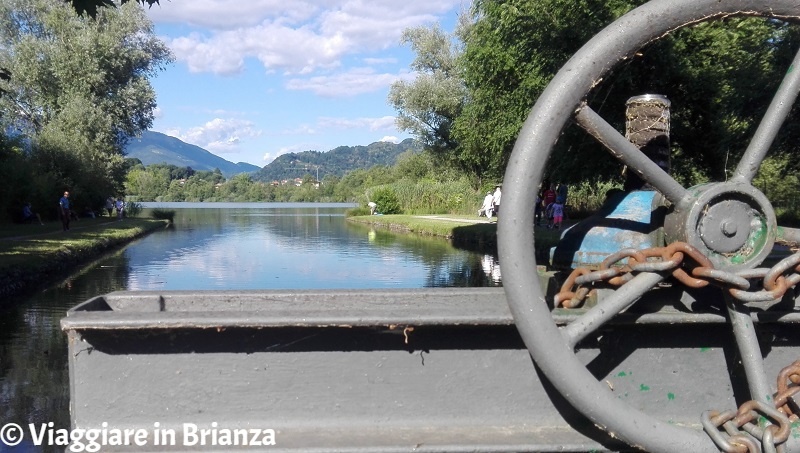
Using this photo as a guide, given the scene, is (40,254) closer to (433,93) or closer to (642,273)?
(642,273)

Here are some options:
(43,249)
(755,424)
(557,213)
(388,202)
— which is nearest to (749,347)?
(755,424)

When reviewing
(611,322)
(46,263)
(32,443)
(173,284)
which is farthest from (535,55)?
(611,322)

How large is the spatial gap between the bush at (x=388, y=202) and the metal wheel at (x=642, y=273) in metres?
50.5

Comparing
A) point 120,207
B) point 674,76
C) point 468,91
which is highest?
point 468,91

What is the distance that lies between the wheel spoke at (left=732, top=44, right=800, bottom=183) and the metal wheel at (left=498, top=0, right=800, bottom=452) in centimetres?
10

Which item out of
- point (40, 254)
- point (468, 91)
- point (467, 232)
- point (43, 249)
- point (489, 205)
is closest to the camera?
point (40, 254)

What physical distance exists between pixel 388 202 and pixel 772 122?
50658mm

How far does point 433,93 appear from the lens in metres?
40.4

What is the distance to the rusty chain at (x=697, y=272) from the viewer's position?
224cm

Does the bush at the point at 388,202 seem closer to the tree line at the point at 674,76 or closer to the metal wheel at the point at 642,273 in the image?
the tree line at the point at 674,76

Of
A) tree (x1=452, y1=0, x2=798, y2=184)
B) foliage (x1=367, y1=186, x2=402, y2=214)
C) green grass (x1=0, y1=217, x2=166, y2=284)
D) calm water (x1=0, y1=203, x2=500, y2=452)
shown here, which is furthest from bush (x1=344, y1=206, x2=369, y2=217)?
tree (x1=452, y1=0, x2=798, y2=184)

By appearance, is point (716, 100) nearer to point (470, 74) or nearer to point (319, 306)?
point (470, 74)

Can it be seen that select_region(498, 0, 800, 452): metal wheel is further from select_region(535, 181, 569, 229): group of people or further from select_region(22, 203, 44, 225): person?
select_region(22, 203, 44, 225): person

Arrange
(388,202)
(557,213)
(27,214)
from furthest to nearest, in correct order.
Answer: (388,202), (27,214), (557,213)
